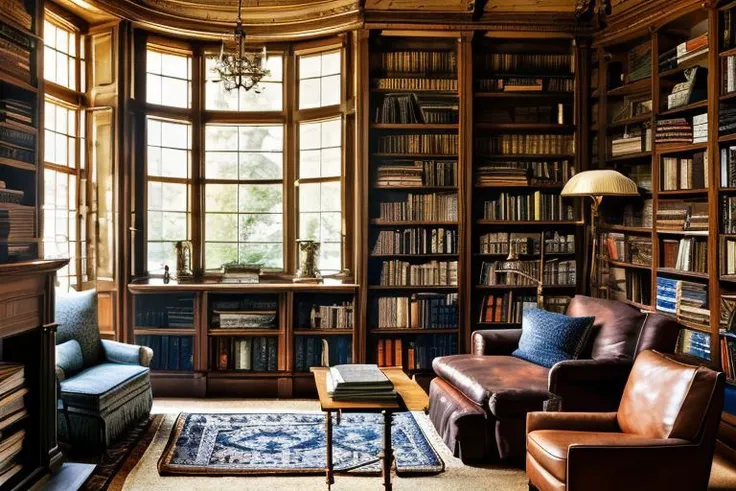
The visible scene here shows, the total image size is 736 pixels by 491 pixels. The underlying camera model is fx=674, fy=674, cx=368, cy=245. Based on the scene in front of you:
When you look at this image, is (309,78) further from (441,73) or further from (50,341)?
(50,341)

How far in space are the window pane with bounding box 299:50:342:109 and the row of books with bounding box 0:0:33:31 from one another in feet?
8.52

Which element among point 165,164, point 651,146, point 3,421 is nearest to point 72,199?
point 165,164

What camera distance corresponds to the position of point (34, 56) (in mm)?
3715

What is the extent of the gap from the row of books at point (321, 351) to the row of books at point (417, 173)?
1335mm

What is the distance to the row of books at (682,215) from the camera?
453 cm

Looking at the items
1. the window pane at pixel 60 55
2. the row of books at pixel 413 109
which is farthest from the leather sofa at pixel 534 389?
the window pane at pixel 60 55

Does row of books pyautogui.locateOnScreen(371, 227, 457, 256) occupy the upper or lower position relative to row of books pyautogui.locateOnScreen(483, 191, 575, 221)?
lower

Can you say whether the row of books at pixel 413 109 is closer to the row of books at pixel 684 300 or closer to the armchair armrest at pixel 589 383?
the row of books at pixel 684 300

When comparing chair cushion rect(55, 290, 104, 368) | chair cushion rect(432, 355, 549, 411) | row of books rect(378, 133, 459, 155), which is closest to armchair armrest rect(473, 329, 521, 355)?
chair cushion rect(432, 355, 549, 411)

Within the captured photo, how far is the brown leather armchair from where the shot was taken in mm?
2779

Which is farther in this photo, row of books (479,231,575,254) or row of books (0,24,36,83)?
row of books (479,231,575,254)

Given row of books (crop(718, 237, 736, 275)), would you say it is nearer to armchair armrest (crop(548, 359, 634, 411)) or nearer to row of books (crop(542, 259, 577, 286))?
armchair armrest (crop(548, 359, 634, 411))

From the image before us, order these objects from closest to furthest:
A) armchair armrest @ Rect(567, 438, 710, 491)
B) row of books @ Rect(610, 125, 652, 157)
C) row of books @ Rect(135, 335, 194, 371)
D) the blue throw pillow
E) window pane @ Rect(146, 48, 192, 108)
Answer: armchair armrest @ Rect(567, 438, 710, 491) < the blue throw pillow < row of books @ Rect(610, 125, 652, 157) < row of books @ Rect(135, 335, 194, 371) < window pane @ Rect(146, 48, 192, 108)

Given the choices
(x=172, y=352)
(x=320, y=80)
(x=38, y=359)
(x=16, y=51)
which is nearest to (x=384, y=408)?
(x=38, y=359)
